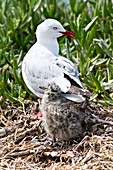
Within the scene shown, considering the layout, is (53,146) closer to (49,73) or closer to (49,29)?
(49,73)

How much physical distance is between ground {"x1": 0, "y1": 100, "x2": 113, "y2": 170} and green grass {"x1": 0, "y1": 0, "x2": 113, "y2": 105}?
0.25 metres

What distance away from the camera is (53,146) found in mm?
3670

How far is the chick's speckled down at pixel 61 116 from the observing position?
3568 mm

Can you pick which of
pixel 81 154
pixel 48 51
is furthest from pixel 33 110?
pixel 81 154

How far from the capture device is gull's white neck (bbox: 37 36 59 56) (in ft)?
14.2

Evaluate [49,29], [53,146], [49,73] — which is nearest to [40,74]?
[49,73]

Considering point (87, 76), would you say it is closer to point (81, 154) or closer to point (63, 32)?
point (63, 32)

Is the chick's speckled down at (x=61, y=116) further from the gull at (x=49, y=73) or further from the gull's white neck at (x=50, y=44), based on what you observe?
the gull's white neck at (x=50, y=44)

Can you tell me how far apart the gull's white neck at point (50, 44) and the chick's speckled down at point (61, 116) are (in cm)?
74

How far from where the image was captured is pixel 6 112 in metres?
4.18

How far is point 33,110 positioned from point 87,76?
20.7 inches

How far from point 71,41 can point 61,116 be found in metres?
1.63

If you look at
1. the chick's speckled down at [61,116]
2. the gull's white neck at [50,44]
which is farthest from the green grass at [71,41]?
the chick's speckled down at [61,116]

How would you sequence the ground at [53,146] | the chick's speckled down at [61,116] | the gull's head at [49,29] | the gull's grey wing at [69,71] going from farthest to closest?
1. the gull's head at [49,29]
2. the gull's grey wing at [69,71]
3. the chick's speckled down at [61,116]
4. the ground at [53,146]
